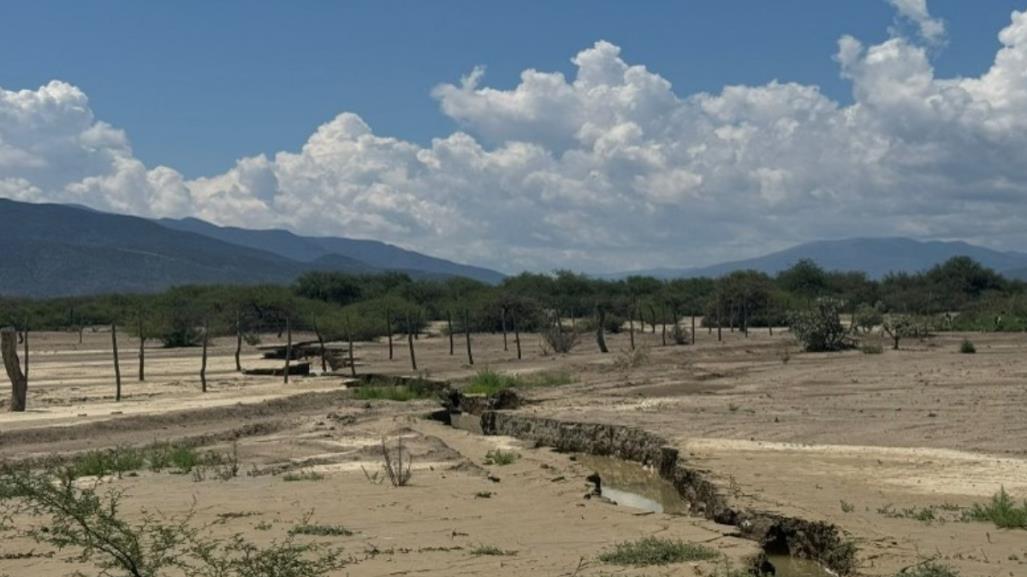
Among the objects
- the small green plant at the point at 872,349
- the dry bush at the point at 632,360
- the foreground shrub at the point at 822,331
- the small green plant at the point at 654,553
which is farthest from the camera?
the foreground shrub at the point at 822,331

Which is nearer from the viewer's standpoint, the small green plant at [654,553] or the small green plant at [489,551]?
the small green plant at [654,553]

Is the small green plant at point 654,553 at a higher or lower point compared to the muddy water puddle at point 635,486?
higher

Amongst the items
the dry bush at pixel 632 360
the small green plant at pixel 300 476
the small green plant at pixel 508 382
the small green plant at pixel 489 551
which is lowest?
the small green plant at pixel 489 551

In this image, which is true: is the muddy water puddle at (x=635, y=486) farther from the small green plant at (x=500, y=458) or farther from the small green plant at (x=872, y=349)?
the small green plant at (x=872, y=349)

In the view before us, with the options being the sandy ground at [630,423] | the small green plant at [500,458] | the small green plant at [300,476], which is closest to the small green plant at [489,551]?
the sandy ground at [630,423]

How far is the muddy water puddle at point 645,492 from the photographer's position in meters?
10.9

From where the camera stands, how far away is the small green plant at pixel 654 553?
978 centimetres

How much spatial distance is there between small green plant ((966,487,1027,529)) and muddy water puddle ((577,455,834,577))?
176 centimetres

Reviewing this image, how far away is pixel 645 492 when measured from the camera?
15875 mm

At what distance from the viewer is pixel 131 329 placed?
52.2 meters

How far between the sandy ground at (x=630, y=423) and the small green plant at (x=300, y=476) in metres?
0.26

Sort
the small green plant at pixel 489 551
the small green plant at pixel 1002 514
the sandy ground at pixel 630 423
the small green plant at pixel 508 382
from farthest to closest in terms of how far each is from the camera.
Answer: the small green plant at pixel 508 382 < the sandy ground at pixel 630 423 < the small green plant at pixel 1002 514 < the small green plant at pixel 489 551

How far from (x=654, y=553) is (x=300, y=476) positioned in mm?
6936

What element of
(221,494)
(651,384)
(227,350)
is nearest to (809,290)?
(227,350)
